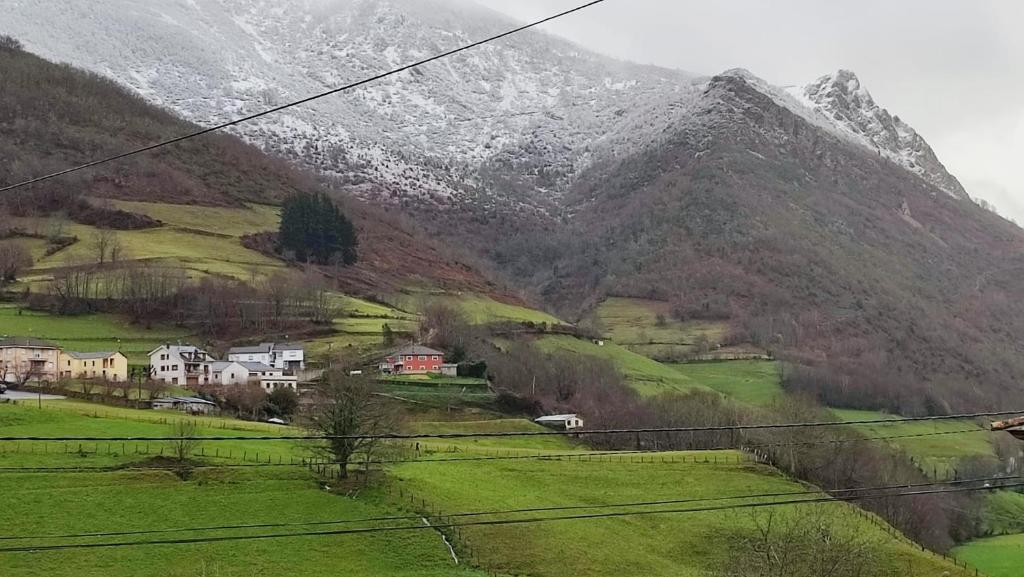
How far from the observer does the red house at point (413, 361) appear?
8462 cm

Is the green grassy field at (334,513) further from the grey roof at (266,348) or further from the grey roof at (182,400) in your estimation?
the grey roof at (266,348)

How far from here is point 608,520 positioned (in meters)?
48.3

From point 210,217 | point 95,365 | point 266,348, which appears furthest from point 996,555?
point 210,217

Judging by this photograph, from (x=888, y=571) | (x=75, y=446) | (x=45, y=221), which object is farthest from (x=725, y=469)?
(x=45, y=221)

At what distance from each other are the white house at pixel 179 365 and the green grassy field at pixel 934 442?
60796 mm

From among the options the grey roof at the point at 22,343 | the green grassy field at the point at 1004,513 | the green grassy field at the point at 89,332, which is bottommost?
the green grassy field at the point at 1004,513

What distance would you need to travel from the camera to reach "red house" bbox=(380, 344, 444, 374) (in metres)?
84.6

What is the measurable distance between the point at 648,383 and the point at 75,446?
217 ft

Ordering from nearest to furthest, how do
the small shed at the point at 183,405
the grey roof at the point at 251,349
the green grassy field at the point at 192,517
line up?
the green grassy field at the point at 192,517 → the small shed at the point at 183,405 → the grey roof at the point at 251,349

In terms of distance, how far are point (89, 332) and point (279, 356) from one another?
19.0 metres

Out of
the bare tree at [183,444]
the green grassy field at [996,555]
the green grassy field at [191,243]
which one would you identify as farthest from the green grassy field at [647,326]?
the bare tree at [183,444]

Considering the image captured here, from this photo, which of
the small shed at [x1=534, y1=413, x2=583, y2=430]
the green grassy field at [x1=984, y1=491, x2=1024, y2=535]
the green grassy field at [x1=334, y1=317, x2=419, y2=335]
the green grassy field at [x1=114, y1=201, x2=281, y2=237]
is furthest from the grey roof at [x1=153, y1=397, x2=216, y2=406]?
the green grassy field at [x1=114, y1=201, x2=281, y2=237]

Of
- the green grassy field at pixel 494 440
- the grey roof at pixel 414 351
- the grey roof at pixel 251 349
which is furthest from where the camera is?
the grey roof at pixel 414 351

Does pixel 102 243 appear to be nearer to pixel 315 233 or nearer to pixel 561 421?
pixel 315 233
